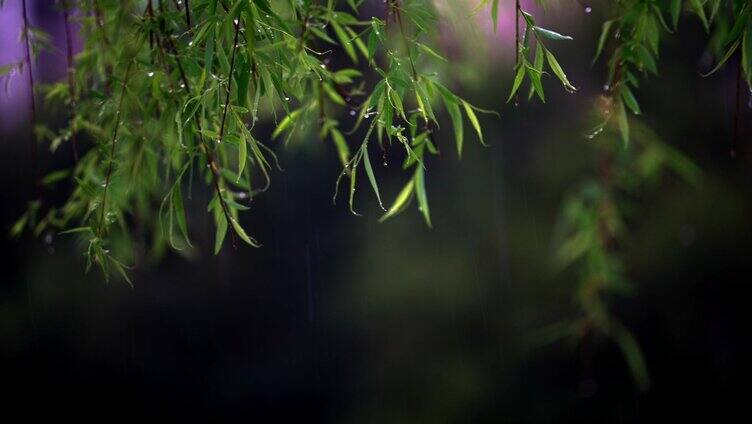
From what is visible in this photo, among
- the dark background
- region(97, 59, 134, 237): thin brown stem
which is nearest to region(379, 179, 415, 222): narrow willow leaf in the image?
region(97, 59, 134, 237): thin brown stem

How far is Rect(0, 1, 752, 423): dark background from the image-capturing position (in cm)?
217

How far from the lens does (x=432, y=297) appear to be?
238cm

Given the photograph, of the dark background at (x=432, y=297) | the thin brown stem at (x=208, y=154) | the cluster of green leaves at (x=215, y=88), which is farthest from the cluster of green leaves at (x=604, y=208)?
the thin brown stem at (x=208, y=154)

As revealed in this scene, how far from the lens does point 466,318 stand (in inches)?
94.7

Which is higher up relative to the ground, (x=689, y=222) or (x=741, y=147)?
(x=741, y=147)

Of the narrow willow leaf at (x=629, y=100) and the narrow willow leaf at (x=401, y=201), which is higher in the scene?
the narrow willow leaf at (x=629, y=100)

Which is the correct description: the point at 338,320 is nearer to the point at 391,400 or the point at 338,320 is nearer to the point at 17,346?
the point at 391,400

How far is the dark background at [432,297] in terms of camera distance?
2.17 metres

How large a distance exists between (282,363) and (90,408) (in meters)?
0.65

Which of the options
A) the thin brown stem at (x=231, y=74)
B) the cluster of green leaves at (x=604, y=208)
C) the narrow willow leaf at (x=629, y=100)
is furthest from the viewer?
the cluster of green leaves at (x=604, y=208)

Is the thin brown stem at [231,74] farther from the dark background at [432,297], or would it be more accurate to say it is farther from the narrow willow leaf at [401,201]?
the dark background at [432,297]

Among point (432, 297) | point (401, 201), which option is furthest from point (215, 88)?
point (432, 297)

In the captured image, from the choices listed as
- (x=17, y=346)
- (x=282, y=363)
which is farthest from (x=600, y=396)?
(x=17, y=346)

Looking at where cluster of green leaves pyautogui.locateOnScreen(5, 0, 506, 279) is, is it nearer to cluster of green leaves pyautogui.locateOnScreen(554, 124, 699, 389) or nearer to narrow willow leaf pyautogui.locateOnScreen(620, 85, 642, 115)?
narrow willow leaf pyautogui.locateOnScreen(620, 85, 642, 115)
